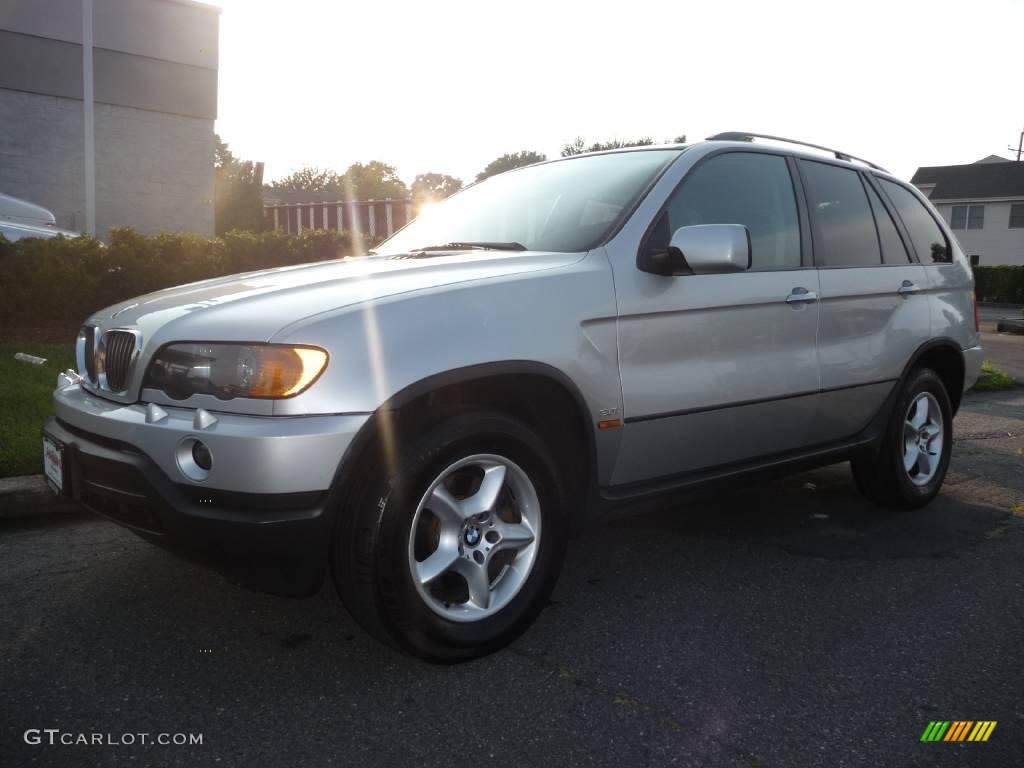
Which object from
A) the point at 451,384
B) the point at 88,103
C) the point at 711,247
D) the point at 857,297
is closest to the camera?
the point at 451,384

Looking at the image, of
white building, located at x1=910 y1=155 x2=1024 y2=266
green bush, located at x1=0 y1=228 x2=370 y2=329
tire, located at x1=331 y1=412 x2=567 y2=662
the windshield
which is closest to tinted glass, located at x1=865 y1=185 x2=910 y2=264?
the windshield

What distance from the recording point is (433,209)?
4582mm

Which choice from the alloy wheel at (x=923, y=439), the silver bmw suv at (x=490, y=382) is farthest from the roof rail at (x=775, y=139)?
the alloy wheel at (x=923, y=439)

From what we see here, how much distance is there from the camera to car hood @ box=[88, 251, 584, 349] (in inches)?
104

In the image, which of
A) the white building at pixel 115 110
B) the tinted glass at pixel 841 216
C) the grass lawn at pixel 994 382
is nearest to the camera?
the tinted glass at pixel 841 216

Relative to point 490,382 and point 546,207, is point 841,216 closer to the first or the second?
point 546,207

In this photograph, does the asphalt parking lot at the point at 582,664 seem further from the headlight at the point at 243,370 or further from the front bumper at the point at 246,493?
the headlight at the point at 243,370

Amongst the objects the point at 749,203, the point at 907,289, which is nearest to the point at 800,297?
the point at 749,203

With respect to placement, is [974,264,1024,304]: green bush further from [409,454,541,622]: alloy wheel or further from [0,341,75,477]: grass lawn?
[409,454,541,622]: alloy wheel

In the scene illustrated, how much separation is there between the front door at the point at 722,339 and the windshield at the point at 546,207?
193 millimetres

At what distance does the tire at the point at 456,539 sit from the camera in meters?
2.58

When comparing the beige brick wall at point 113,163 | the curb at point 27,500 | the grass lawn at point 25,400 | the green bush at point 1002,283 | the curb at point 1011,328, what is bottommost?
the curb at point 27,500

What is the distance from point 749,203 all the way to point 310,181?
83.7m

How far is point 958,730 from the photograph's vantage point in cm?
249
